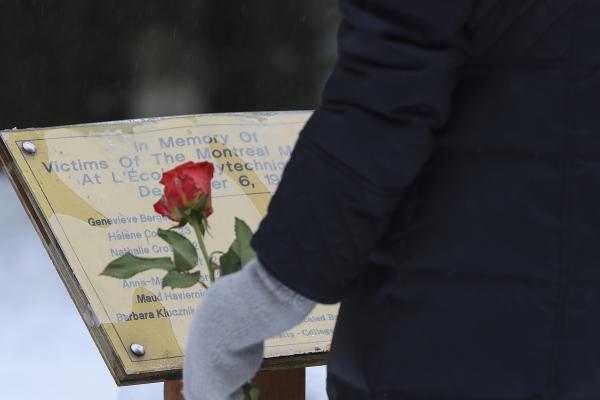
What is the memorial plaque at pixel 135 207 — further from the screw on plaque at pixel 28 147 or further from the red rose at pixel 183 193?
the red rose at pixel 183 193

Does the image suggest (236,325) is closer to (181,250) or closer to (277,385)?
(181,250)

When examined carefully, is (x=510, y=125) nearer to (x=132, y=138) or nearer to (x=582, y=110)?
(x=582, y=110)

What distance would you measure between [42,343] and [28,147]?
2.78 meters

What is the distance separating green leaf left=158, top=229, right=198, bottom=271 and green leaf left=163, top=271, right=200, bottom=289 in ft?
0.05

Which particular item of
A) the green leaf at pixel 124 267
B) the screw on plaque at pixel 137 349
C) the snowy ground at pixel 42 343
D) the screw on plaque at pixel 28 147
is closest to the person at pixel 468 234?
the green leaf at pixel 124 267

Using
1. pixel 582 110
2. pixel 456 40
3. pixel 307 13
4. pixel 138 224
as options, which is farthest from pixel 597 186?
pixel 307 13

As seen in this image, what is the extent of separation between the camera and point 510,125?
100cm

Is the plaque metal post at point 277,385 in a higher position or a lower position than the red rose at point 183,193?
lower

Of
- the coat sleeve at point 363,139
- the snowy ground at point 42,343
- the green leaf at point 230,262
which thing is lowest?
the snowy ground at point 42,343

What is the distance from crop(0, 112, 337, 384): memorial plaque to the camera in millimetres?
2150

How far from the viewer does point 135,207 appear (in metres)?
2.18

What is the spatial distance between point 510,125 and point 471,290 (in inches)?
5.5

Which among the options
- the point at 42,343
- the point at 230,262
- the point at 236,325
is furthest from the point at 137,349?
the point at 42,343

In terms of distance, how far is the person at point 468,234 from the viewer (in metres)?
0.96
